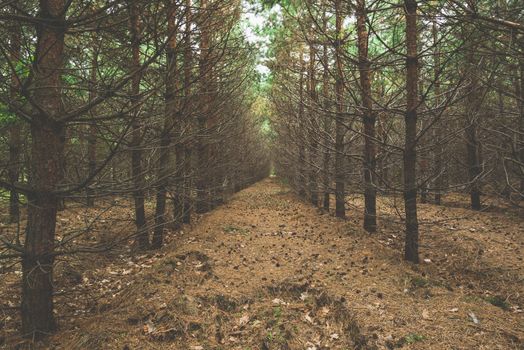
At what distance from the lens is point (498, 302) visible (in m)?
4.71

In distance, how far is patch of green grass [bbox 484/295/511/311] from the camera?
4652mm

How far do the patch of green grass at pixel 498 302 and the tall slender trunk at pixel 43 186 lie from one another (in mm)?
6175

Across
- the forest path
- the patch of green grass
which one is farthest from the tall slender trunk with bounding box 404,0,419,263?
the patch of green grass

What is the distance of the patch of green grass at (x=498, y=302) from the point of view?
15.3ft

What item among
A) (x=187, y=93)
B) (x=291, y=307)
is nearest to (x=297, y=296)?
(x=291, y=307)

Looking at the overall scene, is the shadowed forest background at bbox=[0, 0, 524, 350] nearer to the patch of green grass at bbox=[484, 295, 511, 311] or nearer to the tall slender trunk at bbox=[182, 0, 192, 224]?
the patch of green grass at bbox=[484, 295, 511, 311]

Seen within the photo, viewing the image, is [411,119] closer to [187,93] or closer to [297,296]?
[297,296]

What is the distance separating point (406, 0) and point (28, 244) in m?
6.57

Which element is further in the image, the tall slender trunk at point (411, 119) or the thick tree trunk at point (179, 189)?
the tall slender trunk at point (411, 119)

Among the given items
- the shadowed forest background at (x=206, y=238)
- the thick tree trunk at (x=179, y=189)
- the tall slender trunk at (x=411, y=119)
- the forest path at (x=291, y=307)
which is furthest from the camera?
the tall slender trunk at (x=411, y=119)

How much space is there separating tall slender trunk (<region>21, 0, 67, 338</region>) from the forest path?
53cm

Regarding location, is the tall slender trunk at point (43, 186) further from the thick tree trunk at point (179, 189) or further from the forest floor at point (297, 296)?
the thick tree trunk at point (179, 189)

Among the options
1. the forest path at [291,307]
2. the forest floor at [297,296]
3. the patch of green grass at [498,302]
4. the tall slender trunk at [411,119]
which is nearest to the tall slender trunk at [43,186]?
the forest floor at [297,296]

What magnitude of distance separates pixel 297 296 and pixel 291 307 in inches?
14.4
